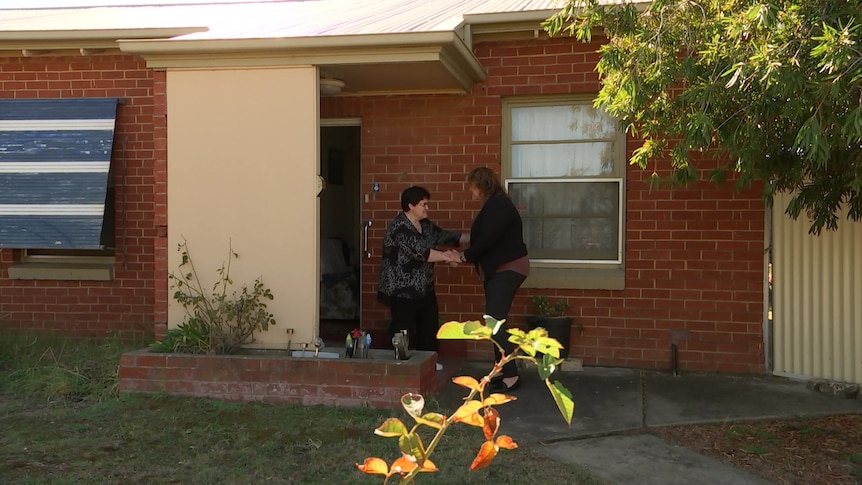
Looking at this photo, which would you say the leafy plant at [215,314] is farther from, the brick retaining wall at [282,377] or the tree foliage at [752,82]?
the tree foliage at [752,82]

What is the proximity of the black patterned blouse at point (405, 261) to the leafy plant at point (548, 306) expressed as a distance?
108 cm

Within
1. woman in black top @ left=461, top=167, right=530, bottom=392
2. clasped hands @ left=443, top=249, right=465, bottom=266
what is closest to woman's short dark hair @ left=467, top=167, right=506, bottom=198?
woman in black top @ left=461, top=167, right=530, bottom=392

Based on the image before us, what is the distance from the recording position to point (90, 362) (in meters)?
6.48

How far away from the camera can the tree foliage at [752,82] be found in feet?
11.9

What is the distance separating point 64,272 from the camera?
788cm

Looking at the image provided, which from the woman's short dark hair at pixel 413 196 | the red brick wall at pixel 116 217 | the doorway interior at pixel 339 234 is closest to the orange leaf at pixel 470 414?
the woman's short dark hair at pixel 413 196

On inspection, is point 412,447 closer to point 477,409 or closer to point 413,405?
point 413,405

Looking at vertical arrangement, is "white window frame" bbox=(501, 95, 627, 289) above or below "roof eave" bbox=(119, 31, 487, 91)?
below

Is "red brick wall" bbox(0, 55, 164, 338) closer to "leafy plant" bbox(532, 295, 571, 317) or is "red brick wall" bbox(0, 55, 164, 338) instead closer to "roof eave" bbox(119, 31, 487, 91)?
"roof eave" bbox(119, 31, 487, 91)

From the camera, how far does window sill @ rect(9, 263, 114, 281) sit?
7832 mm

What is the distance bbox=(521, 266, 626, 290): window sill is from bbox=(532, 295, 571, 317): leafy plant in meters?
0.14

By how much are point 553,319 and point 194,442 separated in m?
3.22

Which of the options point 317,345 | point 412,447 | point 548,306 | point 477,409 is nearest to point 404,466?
point 412,447

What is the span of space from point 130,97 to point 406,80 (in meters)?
3.10
